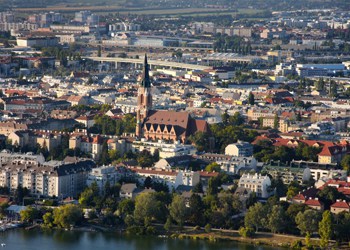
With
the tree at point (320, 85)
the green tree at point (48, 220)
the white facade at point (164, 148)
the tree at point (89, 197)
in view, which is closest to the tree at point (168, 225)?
the tree at point (89, 197)

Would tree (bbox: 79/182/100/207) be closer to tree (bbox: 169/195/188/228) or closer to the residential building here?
tree (bbox: 169/195/188/228)

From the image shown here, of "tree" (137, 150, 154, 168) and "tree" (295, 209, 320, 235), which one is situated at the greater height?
"tree" (295, 209, 320, 235)

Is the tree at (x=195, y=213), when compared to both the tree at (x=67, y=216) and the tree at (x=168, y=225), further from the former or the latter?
the tree at (x=67, y=216)

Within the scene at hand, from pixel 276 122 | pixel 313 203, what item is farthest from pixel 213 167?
pixel 276 122

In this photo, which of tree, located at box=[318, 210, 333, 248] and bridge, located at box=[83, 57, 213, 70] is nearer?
tree, located at box=[318, 210, 333, 248]

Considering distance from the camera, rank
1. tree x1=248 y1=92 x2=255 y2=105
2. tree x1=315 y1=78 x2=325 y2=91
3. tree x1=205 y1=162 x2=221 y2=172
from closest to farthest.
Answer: tree x1=205 y1=162 x2=221 y2=172, tree x1=248 y1=92 x2=255 y2=105, tree x1=315 y1=78 x2=325 y2=91

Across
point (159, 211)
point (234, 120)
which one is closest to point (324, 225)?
point (159, 211)

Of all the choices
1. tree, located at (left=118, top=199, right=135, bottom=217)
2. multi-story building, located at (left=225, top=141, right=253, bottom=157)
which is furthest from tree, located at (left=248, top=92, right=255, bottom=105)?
tree, located at (left=118, top=199, right=135, bottom=217)
